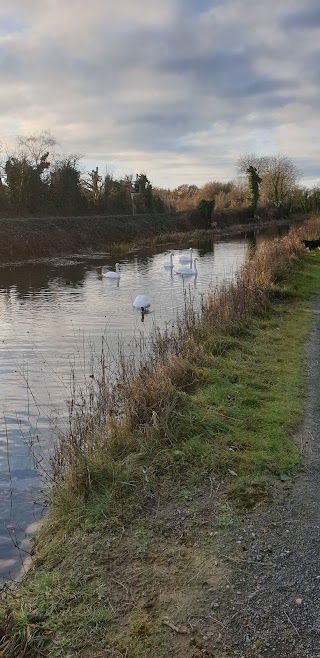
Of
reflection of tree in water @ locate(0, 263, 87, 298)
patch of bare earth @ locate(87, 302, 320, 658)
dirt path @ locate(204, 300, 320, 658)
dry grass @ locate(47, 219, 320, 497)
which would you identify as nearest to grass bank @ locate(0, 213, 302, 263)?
reflection of tree in water @ locate(0, 263, 87, 298)

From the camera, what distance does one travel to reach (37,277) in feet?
75.9

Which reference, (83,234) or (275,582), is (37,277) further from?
(275,582)

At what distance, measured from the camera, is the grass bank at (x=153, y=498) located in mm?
3090

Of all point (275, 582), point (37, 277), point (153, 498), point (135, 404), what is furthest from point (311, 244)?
point (275, 582)

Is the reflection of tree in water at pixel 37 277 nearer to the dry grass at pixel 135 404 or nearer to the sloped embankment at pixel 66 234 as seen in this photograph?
the sloped embankment at pixel 66 234

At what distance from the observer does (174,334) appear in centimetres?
933

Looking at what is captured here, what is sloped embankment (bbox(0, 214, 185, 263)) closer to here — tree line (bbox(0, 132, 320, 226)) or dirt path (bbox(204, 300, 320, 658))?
tree line (bbox(0, 132, 320, 226))

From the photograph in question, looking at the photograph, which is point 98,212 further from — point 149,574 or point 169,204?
point 149,574

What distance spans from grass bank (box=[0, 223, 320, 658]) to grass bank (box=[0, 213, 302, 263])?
81.2 ft

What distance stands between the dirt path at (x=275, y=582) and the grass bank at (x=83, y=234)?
27154 mm

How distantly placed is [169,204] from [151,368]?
162 feet

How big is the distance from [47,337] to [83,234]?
86.3 feet

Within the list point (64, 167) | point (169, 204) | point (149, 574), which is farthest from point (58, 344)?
point (169, 204)

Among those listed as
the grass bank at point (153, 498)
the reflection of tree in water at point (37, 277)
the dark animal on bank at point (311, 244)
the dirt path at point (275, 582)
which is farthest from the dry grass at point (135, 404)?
the dark animal on bank at point (311, 244)
